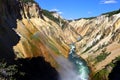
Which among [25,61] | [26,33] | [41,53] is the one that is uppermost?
[26,33]

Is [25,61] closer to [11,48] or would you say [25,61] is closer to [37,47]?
[11,48]

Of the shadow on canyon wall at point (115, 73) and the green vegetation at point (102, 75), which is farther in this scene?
the green vegetation at point (102, 75)

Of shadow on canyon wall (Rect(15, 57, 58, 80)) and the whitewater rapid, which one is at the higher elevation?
the whitewater rapid

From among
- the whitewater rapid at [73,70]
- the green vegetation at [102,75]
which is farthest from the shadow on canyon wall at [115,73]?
the whitewater rapid at [73,70]

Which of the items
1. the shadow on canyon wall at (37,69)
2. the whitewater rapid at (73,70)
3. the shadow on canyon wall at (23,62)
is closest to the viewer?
the shadow on canyon wall at (23,62)

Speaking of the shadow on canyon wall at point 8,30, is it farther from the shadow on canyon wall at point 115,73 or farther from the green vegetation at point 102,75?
the shadow on canyon wall at point 115,73

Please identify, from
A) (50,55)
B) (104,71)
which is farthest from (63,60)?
(104,71)

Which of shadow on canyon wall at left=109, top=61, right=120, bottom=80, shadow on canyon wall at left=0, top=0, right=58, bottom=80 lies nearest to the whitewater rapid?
shadow on canyon wall at left=0, top=0, right=58, bottom=80

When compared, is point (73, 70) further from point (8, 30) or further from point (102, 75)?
point (8, 30)

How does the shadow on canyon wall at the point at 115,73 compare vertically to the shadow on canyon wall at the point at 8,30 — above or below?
below

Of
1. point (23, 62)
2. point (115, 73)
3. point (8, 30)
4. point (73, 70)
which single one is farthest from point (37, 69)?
point (73, 70)

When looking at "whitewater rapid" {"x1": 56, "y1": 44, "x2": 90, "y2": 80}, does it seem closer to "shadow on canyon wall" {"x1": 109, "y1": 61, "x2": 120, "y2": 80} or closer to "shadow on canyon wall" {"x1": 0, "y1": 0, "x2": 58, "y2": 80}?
"shadow on canyon wall" {"x1": 0, "y1": 0, "x2": 58, "y2": 80}
